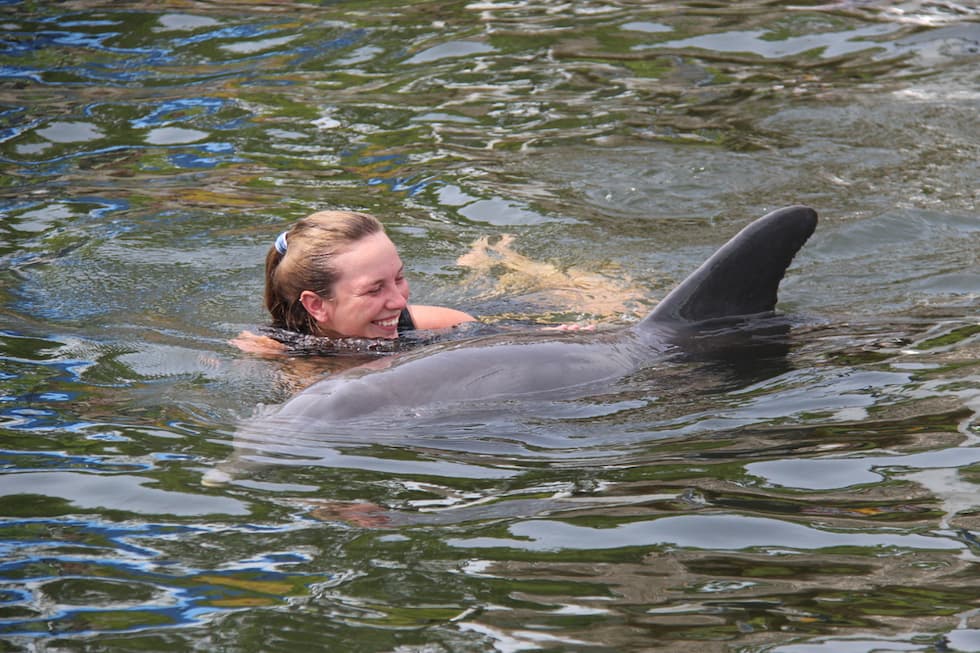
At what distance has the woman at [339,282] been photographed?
5.87 meters

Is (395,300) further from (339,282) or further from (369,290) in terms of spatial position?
(339,282)

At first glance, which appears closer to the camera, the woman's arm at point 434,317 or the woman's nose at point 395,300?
the woman's nose at point 395,300

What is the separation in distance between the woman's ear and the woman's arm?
455 millimetres

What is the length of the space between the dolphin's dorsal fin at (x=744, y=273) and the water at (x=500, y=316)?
31cm

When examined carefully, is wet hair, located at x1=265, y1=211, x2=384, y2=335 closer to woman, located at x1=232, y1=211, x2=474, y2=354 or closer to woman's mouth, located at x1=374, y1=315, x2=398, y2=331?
woman, located at x1=232, y1=211, x2=474, y2=354

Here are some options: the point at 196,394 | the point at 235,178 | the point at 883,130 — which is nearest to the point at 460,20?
the point at 235,178

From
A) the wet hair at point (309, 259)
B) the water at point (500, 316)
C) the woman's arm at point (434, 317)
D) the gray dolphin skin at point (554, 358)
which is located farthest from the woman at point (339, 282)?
the gray dolphin skin at point (554, 358)

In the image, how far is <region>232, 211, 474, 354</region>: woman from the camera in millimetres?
5871

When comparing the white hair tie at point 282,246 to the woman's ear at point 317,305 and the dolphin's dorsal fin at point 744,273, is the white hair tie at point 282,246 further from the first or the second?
the dolphin's dorsal fin at point 744,273

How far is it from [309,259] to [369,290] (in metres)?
0.33

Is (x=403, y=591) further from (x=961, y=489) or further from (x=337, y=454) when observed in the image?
(x=961, y=489)

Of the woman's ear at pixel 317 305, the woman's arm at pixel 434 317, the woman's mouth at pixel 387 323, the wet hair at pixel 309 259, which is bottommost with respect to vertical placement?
the woman's arm at pixel 434 317

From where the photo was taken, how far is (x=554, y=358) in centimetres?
501

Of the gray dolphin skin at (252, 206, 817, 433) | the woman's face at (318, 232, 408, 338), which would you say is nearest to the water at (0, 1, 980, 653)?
the gray dolphin skin at (252, 206, 817, 433)
